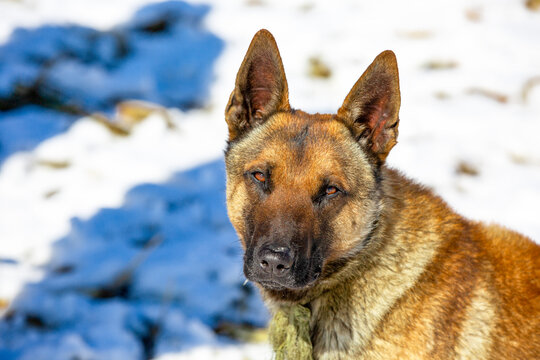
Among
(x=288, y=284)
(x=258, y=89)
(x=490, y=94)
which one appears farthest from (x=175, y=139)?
(x=288, y=284)

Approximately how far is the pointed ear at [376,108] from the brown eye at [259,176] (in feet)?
2.00

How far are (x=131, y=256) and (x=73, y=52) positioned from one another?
14.6 feet

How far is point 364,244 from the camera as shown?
3057 millimetres

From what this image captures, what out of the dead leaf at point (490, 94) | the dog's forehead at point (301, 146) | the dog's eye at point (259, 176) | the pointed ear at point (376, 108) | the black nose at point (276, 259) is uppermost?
the dead leaf at point (490, 94)

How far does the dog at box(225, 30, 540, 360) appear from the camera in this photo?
2.85m

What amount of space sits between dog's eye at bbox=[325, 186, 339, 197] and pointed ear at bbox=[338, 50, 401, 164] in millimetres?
359

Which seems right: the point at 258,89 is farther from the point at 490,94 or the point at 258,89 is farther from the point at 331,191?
the point at 490,94

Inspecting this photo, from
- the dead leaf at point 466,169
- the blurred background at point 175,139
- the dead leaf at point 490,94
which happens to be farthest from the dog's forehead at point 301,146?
the dead leaf at point 490,94

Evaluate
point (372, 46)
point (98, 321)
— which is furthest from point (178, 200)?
point (372, 46)

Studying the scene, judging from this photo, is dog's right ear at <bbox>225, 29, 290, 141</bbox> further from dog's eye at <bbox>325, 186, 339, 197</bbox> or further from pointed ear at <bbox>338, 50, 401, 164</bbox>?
dog's eye at <bbox>325, 186, 339, 197</bbox>

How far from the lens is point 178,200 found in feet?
19.7

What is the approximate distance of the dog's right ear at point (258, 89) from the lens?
3.07 metres

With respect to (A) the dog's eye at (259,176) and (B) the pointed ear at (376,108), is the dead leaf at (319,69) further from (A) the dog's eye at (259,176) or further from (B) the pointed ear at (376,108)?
(A) the dog's eye at (259,176)

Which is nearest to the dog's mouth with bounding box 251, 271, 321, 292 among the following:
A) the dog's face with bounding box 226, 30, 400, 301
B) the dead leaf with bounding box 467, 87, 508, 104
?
the dog's face with bounding box 226, 30, 400, 301
